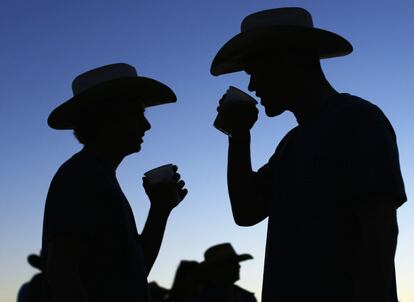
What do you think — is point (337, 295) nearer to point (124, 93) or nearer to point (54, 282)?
point (54, 282)

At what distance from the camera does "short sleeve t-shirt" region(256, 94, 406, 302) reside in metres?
2.37

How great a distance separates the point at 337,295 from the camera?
7.88 ft

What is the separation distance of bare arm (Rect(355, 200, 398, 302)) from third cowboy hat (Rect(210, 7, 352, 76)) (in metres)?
0.92

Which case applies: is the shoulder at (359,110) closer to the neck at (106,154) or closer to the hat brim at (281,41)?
the hat brim at (281,41)

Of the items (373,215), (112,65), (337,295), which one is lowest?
(337,295)

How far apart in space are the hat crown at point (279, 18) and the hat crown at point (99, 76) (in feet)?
3.23

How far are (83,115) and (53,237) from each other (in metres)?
0.87

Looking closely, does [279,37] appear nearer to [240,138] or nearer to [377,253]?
[240,138]

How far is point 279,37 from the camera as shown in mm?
2891

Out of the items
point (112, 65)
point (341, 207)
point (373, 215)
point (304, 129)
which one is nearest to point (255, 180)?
point (304, 129)

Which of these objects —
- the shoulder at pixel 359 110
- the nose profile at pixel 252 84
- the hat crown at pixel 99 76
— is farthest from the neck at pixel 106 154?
the shoulder at pixel 359 110

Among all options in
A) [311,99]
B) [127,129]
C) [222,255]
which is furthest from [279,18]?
[222,255]

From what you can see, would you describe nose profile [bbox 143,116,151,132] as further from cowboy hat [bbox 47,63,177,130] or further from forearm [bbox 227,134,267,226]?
forearm [bbox 227,134,267,226]

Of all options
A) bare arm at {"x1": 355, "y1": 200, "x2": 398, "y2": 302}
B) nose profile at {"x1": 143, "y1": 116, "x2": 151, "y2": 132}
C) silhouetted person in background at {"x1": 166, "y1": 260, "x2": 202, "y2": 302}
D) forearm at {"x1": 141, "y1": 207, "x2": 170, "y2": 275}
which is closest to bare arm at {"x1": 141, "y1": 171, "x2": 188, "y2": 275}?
forearm at {"x1": 141, "y1": 207, "x2": 170, "y2": 275}
